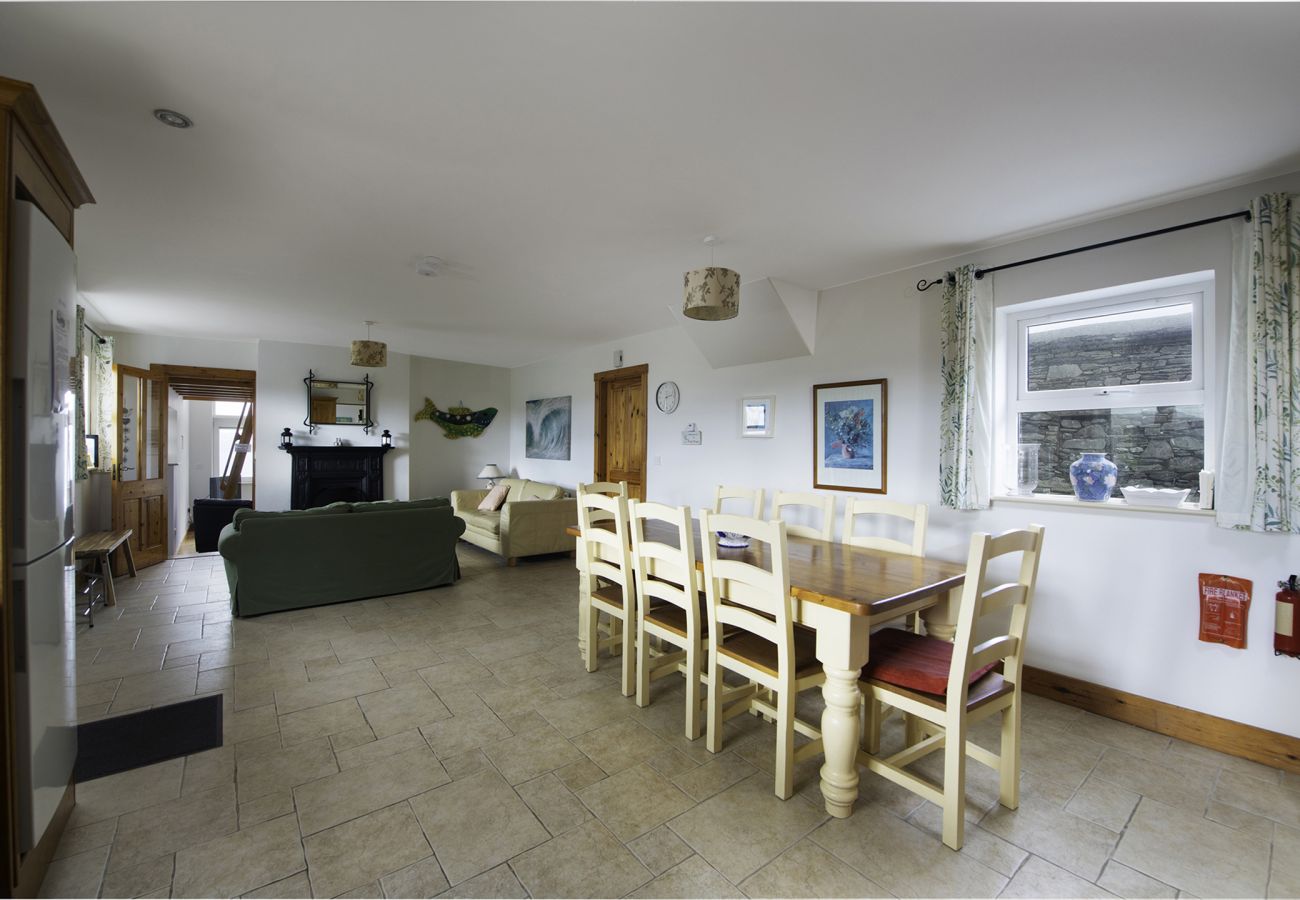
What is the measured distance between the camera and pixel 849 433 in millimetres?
3756

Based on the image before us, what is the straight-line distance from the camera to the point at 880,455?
3.57 meters

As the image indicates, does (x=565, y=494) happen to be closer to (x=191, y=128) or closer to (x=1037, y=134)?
(x=191, y=128)

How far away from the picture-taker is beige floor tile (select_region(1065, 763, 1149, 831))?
6.22ft

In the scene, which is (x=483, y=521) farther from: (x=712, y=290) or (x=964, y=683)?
(x=964, y=683)

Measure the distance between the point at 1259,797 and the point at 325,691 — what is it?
3972 mm

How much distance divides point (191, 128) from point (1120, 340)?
4.16 metres

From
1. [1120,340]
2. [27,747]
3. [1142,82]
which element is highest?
[1142,82]

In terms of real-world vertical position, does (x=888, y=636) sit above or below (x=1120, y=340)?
below

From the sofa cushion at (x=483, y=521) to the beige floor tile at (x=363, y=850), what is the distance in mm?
3954

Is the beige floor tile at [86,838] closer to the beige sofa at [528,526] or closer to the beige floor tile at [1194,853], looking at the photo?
the beige floor tile at [1194,853]

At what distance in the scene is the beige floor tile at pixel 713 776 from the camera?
202 centimetres

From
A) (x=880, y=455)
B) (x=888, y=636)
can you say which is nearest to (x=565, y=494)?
Answer: (x=880, y=455)

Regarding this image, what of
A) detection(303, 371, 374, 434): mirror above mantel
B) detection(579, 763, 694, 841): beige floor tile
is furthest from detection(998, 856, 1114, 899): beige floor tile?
detection(303, 371, 374, 434): mirror above mantel

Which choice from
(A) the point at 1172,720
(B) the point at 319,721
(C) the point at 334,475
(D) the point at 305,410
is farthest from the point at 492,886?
(D) the point at 305,410
